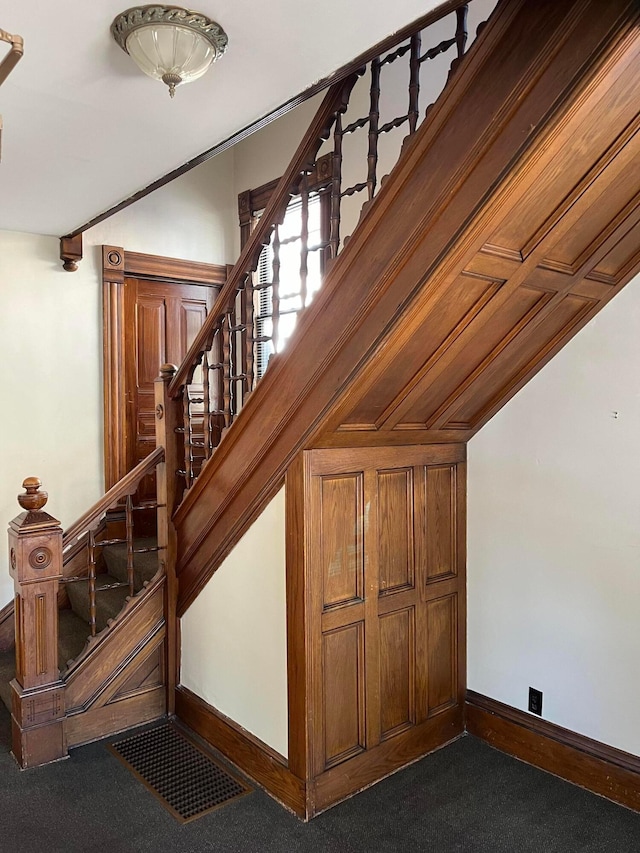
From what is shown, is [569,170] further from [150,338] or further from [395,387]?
[150,338]

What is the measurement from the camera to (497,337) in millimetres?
2371

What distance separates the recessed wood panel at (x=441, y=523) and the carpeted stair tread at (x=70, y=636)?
181 cm

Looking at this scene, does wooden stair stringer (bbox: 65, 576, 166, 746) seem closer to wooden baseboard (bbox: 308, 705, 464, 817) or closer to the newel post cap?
the newel post cap

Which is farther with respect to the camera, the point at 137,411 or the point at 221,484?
the point at 137,411

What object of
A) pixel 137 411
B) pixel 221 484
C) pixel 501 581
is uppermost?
pixel 137 411

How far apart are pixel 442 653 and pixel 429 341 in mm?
1544

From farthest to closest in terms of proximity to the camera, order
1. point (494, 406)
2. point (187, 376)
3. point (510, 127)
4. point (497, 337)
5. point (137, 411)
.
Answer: point (137, 411) < point (187, 376) < point (494, 406) < point (497, 337) < point (510, 127)

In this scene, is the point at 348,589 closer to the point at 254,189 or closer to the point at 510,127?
the point at 510,127

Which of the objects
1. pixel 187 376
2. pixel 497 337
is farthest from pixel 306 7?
pixel 187 376

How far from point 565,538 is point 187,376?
181 centimetres

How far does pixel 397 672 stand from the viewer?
2771 mm

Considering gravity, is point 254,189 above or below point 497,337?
above

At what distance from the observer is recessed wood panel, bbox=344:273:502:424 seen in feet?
6.69

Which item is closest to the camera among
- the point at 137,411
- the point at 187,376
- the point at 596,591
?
the point at 596,591
